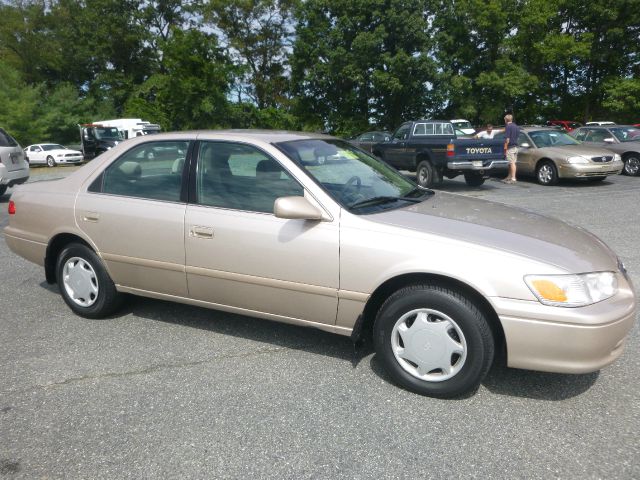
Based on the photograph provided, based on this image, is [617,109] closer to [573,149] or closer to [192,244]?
[573,149]

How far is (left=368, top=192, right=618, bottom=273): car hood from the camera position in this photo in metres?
2.96

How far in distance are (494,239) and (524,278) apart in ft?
1.07

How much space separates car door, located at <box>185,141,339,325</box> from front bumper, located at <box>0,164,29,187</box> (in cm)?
983

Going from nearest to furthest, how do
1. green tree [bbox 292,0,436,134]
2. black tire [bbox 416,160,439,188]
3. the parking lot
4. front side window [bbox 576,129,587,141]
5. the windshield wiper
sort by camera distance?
the parking lot < the windshield wiper < black tire [bbox 416,160,439,188] < front side window [bbox 576,129,587,141] < green tree [bbox 292,0,436,134]

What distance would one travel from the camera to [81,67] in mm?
48219

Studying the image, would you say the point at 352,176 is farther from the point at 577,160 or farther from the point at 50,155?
the point at 50,155

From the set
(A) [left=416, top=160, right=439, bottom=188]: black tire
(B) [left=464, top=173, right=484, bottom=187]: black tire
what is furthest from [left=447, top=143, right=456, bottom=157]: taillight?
(B) [left=464, top=173, right=484, bottom=187]: black tire

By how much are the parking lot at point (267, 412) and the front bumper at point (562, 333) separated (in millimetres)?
307

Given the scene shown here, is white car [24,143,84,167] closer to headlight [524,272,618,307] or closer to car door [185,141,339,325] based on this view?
car door [185,141,339,325]

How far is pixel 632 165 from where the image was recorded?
49.8ft

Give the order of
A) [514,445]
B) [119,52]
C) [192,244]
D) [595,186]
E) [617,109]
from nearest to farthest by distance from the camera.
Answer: [514,445]
[192,244]
[595,186]
[617,109]
[119,52]

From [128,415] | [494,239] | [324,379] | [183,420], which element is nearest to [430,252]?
[494,239]

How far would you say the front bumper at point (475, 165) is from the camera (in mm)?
12453

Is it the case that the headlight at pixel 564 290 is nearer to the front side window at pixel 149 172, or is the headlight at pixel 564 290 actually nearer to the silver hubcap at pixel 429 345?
the silver hubcap at pixel 429 345
